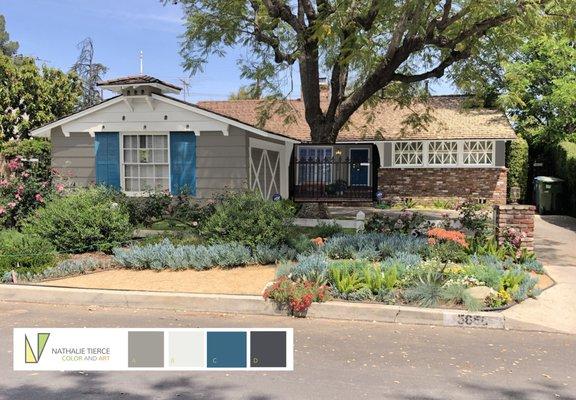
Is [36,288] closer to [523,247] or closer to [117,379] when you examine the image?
[117,379]

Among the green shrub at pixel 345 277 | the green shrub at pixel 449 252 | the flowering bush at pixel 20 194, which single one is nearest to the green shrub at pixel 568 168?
the green shrub at pixel 449 252

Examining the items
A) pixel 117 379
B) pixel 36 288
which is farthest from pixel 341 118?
pixel 117 379

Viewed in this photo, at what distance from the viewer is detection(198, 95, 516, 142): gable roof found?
22297 millimetres

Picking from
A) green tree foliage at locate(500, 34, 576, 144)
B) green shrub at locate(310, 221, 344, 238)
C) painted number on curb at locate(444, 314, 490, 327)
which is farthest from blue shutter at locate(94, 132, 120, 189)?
green tree foliage at locate(500, 34, 576, 144)

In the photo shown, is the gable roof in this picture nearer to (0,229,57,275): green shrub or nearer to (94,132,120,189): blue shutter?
(94,132,120,189): blue shutter

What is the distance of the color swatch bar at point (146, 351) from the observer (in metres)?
4.87

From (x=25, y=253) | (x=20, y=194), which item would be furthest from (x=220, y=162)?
(x=25, y=253)

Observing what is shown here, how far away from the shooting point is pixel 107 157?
50.0 ft

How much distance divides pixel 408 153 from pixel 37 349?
2016 centimetres

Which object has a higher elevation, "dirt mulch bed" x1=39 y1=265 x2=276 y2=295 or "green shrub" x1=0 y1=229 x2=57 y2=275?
"green shrub" x1=0 y1=229 x2=57 y2=275

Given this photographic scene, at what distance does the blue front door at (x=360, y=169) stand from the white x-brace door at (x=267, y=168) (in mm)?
4698

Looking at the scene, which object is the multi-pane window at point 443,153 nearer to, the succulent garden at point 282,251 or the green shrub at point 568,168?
the green shrub at point 568,168

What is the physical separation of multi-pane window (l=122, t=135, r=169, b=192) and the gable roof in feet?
22.0

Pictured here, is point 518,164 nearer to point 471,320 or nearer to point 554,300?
point 554,300
